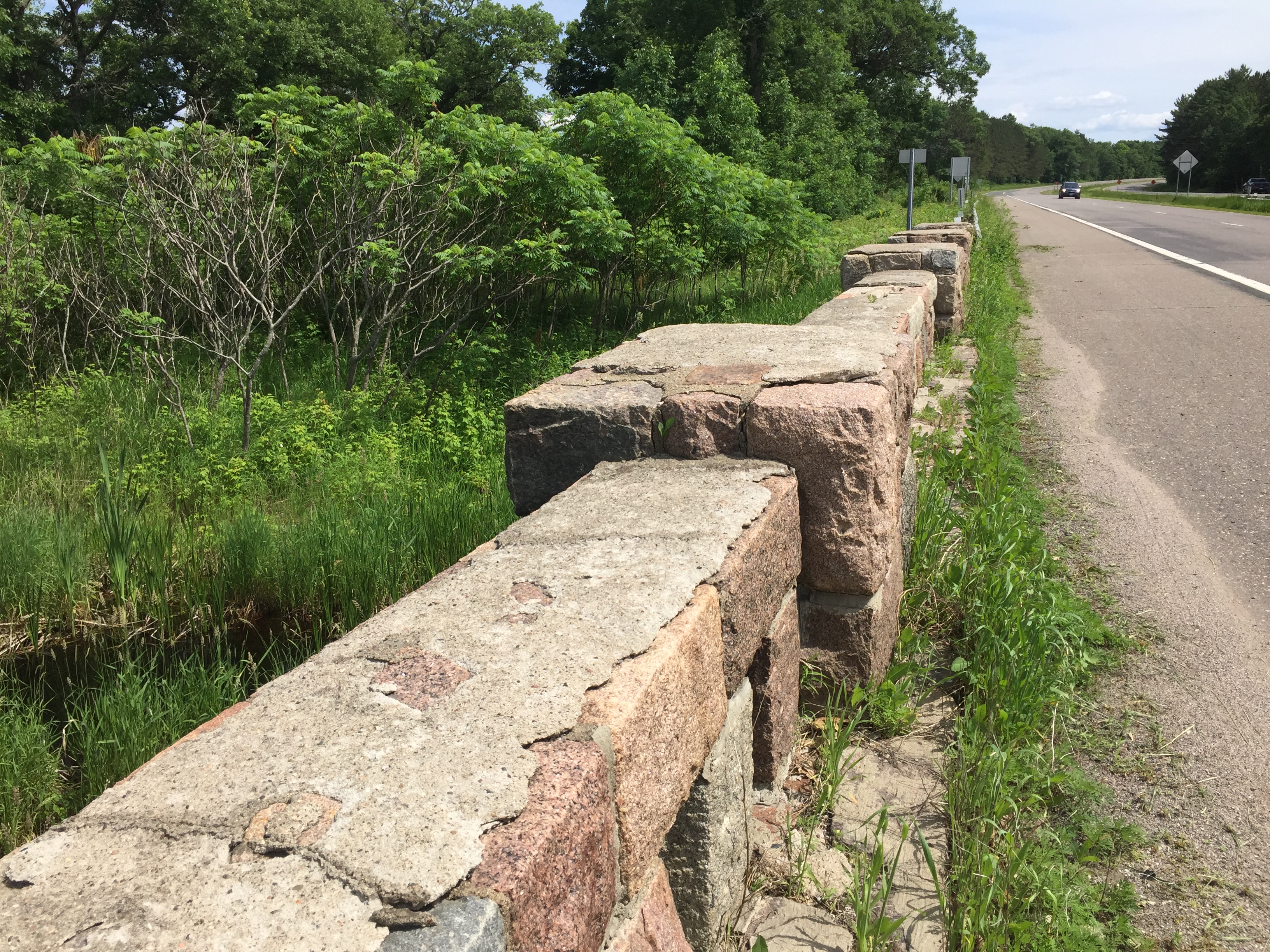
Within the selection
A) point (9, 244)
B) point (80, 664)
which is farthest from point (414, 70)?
point (80, 664)

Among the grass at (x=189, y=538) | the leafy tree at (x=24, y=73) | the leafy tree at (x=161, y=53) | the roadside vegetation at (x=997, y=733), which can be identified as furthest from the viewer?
the leafy tree at (x=161, y=53)

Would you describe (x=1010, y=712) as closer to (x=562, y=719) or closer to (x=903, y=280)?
(x=562, y=719)

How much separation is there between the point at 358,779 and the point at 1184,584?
3.75 meters

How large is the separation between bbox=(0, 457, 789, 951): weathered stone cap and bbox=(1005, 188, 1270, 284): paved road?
13.7 m

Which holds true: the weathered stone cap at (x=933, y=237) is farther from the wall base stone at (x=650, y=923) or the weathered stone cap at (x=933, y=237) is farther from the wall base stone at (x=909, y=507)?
the wall base stone at (x=650, y=923)

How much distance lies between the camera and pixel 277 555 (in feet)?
14.3

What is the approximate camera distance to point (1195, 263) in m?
15.2

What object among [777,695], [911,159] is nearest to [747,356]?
[777,695]

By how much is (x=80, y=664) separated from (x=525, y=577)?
3191 millimetres

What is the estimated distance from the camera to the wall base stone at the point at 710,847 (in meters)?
1.86

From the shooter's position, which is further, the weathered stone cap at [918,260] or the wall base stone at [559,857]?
the weathered stone cap at [918,260]

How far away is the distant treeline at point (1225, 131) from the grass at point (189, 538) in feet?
189

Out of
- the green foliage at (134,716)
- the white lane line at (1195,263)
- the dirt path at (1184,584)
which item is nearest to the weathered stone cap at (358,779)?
the dirt path at (1184,584)

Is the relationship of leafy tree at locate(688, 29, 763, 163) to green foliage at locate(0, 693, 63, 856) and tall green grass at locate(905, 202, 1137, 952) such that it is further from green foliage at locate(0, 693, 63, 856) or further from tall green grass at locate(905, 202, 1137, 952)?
green foliage at locate(0, 693, 63, 856)
